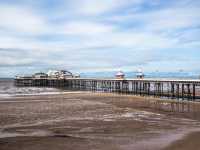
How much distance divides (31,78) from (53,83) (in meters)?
9.53

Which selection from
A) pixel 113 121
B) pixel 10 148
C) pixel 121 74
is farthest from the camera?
pixel 121 74

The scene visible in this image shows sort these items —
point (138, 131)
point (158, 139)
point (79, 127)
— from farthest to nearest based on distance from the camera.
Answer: point (79, 127) < point (138, 131) < point (158, 139)

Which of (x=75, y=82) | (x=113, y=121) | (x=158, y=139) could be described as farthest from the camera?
(x=75, y=82)

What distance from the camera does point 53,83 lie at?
306ft

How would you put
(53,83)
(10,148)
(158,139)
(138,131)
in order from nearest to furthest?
(10,148) < (158,139) < (138,131) < (53,83)

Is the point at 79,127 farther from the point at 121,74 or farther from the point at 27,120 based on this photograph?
the point at 121,74

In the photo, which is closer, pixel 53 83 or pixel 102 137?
pixel 102 137

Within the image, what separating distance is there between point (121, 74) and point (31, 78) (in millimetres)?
42637

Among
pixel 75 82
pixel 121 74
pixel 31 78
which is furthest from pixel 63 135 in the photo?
pixel 31 78

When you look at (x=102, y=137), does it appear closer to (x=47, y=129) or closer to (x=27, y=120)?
(x=47, y=129)

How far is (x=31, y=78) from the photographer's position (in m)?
99.3

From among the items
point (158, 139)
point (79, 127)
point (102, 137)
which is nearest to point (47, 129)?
point (79, 127)

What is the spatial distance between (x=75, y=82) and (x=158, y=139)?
235 ft

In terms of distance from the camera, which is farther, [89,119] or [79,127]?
[89,119]
